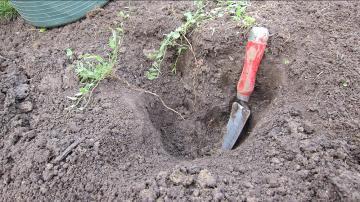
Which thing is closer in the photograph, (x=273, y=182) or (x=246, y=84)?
(x=273, y=182)

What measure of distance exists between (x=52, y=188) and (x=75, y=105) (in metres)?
0.43

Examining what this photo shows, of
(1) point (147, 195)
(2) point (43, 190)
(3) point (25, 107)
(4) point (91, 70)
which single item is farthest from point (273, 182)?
(3) point (25, 107)

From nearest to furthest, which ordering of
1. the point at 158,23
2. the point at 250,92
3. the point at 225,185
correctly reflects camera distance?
the point at 225,185 → the point at 250,92 → the point at 158,23

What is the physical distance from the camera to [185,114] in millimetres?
1939

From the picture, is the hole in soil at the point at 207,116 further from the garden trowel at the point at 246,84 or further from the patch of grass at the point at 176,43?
the patch of grass at the point at 176,43

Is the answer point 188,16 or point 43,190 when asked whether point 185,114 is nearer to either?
point 188,16

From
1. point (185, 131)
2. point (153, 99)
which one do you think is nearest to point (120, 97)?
point (153, 99)

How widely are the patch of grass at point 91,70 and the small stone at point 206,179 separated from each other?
0.69 metres

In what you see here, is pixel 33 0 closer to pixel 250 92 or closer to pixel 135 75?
pixel 135 75

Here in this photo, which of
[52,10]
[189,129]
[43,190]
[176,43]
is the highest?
[52,10]

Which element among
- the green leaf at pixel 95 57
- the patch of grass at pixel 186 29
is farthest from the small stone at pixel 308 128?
the green leaf at pixel 95 57

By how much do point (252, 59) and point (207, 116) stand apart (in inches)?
15.9

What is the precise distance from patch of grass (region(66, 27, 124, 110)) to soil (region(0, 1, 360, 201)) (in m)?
0.04

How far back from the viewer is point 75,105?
171 cm
